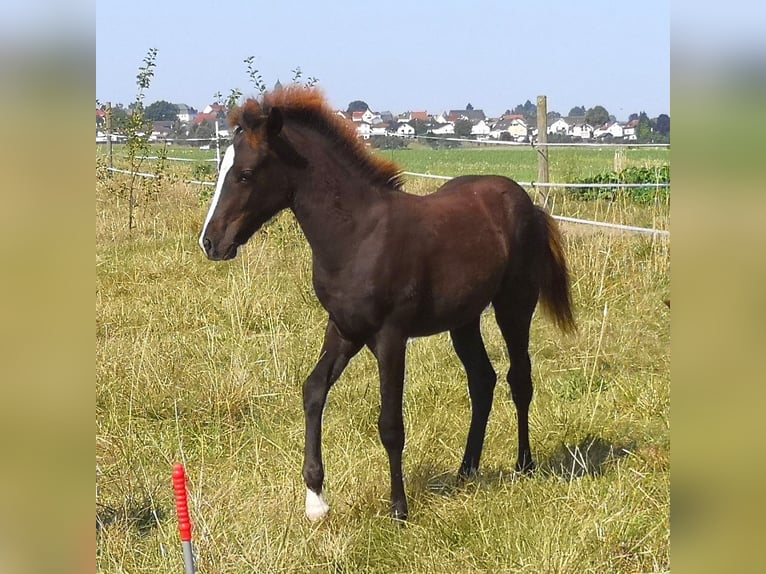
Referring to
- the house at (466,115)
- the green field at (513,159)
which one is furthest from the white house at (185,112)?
the house at (466,115)

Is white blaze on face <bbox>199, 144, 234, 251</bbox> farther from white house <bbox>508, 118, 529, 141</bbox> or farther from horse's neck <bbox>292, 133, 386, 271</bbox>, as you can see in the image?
white house <bbox>508, 118, 529, 141</bbox>

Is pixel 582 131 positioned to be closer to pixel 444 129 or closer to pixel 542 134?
pixel 444 129

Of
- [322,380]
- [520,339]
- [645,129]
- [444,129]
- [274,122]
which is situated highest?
[444,129]

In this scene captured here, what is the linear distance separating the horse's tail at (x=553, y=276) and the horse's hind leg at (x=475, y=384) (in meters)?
0.50

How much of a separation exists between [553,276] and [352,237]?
1403 millimetres

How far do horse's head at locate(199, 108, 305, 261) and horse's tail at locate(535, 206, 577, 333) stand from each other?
5.29ft

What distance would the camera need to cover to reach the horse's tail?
4387 mm

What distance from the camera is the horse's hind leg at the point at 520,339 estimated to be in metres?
4.27

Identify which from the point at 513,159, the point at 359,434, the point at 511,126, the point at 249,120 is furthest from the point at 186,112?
the point at 249,120

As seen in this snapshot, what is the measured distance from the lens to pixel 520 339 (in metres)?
4.35

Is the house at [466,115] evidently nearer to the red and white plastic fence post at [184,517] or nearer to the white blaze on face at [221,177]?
the white blaze on face at [221,177]
